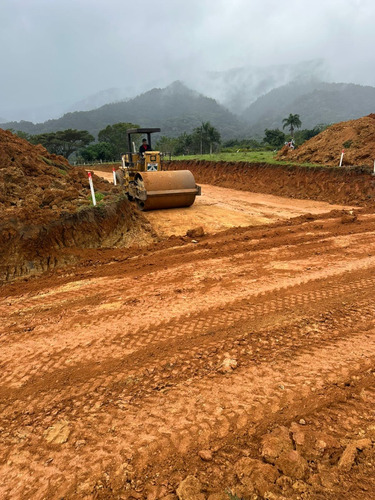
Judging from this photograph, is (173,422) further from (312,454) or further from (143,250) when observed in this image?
(143,250)

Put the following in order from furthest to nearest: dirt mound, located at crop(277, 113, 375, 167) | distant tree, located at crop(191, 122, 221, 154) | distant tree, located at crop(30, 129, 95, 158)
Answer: distant tree, located at crop(191, 122, 221, 154)
distant tree, located at crop(30, 129, 95, 158)
dirt mound, located at crop(277, 113, 375, 167)

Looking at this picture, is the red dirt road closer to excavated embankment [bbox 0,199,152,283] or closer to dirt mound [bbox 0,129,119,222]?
excavated embankment [bbox 0,199,152,283]

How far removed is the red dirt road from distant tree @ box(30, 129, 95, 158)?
55680 millimetres

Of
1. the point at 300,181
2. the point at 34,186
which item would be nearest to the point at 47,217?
the point at 34,186

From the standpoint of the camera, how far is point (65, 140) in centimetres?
5647

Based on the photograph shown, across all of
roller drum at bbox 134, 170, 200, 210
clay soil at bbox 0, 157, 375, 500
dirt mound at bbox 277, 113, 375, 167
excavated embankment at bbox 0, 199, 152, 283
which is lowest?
clay soil at bbox 0, 157, 375, 500

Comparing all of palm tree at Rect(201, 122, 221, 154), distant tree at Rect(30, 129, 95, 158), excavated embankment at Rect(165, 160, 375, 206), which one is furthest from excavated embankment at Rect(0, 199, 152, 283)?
distant tree at Rect(30, 129, 95, 158)

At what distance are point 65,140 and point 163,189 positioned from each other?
5378 cm

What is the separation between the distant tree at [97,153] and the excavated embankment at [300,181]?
30929 mm

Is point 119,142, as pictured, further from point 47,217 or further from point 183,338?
point 183,338

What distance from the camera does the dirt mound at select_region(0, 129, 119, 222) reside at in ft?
22.1

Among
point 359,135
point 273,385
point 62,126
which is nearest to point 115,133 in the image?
point 359,135

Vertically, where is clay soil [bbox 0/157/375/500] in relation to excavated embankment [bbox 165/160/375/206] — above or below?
below

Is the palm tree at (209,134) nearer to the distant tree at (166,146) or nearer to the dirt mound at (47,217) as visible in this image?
the distant tree at (166,146)
